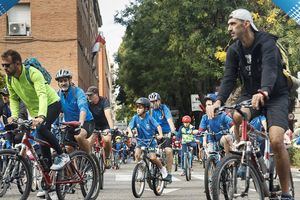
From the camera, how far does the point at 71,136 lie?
33.2ft

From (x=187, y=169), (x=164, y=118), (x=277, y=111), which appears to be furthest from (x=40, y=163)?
(x=187, y=169)

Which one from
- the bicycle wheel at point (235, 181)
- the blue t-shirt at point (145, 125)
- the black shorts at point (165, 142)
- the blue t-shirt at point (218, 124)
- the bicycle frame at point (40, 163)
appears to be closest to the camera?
the bicycle wheel at point (235, 181)

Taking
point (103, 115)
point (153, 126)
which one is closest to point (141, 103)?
point (153, 126)

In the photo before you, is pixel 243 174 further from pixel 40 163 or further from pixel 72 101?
pixel 72 101

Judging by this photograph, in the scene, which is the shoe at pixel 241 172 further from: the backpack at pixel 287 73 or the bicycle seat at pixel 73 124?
the bicycle seat at pixel 73 124

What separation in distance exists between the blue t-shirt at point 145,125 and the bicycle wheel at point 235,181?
5.41 metres

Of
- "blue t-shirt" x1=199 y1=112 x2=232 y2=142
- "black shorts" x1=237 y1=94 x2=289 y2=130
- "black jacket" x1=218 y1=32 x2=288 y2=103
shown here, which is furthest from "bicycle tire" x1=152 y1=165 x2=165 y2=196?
"black shorts" x1=237 y1=94 x2=289 y2=130

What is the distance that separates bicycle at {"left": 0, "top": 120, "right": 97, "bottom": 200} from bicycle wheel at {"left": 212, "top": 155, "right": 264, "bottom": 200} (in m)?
2.34

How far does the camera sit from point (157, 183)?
11.0m

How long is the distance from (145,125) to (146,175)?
0.96 m

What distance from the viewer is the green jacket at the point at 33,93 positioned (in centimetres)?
763

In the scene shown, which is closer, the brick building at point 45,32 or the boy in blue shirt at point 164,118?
the boy in blue shirt at point 164,118

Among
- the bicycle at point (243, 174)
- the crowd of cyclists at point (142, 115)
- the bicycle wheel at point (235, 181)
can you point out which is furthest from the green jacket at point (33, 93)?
the bicycle wheel at point (235, 181)

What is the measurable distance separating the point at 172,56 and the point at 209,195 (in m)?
34.1
